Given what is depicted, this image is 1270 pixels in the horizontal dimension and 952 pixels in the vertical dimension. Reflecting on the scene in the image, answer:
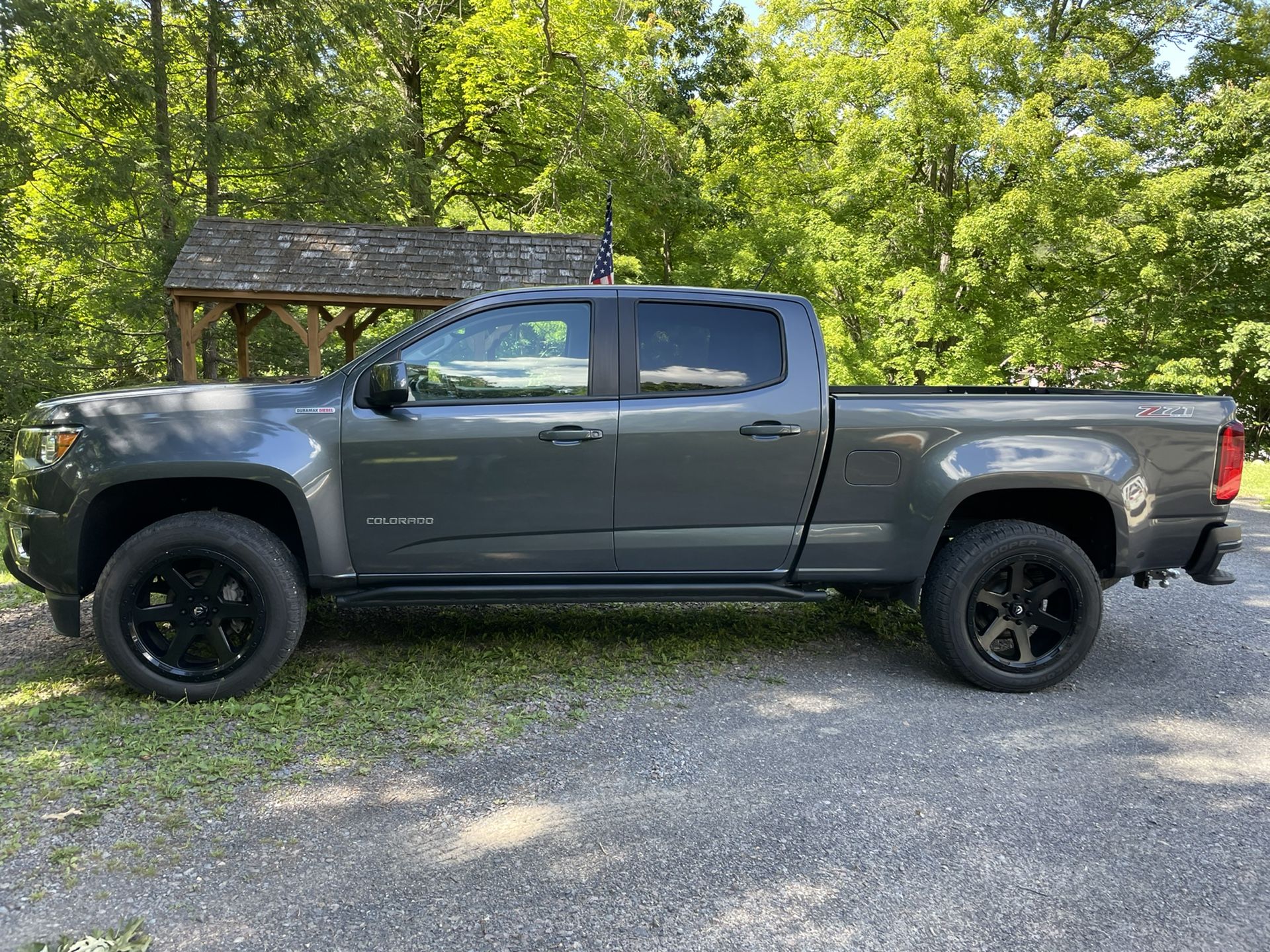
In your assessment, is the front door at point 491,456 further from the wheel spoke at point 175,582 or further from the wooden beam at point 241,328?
the wooden beam at point 241,328

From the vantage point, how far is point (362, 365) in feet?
13.6

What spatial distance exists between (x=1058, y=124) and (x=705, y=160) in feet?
27.0

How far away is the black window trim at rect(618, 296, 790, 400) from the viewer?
4.24 m

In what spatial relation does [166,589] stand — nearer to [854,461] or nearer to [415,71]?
[854,461]

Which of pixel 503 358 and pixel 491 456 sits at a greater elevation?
pixel 503 358

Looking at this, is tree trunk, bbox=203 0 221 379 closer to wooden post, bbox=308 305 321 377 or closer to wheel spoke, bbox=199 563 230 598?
wooden post, bbox=308 305 321 377

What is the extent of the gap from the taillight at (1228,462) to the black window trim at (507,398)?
2.99 m

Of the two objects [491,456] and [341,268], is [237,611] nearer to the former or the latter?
[491,456]

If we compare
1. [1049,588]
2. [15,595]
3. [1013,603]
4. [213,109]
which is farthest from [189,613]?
[213,109]

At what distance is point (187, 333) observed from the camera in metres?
11.8

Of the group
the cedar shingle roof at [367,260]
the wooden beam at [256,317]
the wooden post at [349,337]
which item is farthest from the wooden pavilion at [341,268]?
the wooden post at [349,337]

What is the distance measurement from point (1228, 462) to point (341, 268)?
1071cm

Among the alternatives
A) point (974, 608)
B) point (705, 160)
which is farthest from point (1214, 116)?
point (974, 608)

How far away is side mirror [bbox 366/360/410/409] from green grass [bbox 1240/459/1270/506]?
11.5 meters
